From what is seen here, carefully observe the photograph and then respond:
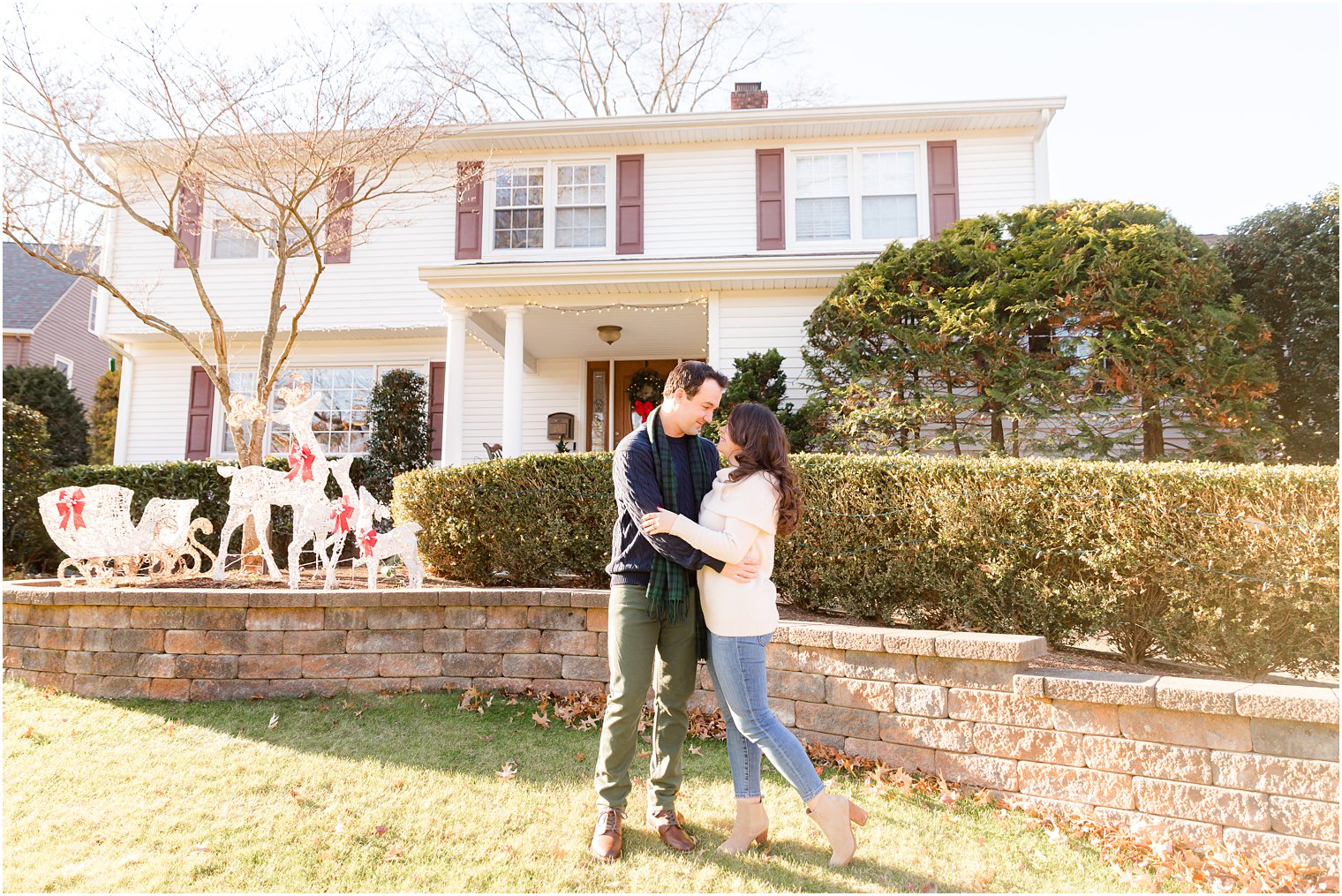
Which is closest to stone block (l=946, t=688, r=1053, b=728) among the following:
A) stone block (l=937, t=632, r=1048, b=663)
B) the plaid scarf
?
stone block (l=937, t=632, r=1048, b=663)

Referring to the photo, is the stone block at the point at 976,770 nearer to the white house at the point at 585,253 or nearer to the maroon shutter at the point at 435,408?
the white house at the point at 585,253

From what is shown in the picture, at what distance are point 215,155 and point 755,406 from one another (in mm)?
7572

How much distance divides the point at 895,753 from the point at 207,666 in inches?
157

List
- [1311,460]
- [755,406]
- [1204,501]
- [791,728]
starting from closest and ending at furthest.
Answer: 1. [755,406]
2. [1204,501]
3. [791,728]
4. [1311,460]

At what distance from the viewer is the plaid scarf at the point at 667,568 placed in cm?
291

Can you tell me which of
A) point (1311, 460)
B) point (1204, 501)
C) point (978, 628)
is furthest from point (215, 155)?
point (1311, 460)

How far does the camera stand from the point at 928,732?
3.66 metres

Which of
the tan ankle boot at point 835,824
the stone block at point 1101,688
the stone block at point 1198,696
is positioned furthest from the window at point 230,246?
the stone block at point 1198,696

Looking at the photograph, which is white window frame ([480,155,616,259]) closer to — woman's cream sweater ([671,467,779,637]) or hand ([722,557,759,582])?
woman's cream sweater ([671,467,779,637])

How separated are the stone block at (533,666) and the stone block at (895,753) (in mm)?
1751

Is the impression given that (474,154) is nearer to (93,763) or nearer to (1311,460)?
(93,763)

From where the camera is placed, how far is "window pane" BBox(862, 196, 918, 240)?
10719 mm

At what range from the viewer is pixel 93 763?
12.2 feet

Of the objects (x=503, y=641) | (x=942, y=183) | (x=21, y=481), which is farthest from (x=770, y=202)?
(x=21, y=481)
